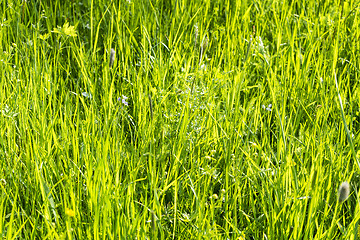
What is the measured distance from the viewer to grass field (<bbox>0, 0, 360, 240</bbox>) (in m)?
1.57

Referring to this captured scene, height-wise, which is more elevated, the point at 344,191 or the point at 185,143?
the point at 344,191

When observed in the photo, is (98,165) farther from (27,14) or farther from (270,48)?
(27,14)

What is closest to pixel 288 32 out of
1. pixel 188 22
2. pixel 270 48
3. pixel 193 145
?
pixel 270 48

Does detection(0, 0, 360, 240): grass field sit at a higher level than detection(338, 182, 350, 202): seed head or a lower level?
lower

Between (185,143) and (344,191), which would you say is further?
(185,143)

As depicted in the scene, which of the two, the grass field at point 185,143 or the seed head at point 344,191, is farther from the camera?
the grass field at point 185,143

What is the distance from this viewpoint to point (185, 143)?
6.48 ft

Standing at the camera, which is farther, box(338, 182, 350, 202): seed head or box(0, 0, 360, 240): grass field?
box(0, 0, 360, 240): grass field

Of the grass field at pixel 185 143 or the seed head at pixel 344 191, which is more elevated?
the seed head at pixel 344 191

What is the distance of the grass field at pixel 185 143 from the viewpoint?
1567 mm

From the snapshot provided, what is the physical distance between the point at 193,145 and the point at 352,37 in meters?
1.59

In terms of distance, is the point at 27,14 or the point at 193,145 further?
the point at 27,14

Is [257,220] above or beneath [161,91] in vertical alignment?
beneath

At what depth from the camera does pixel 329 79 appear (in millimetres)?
2443
